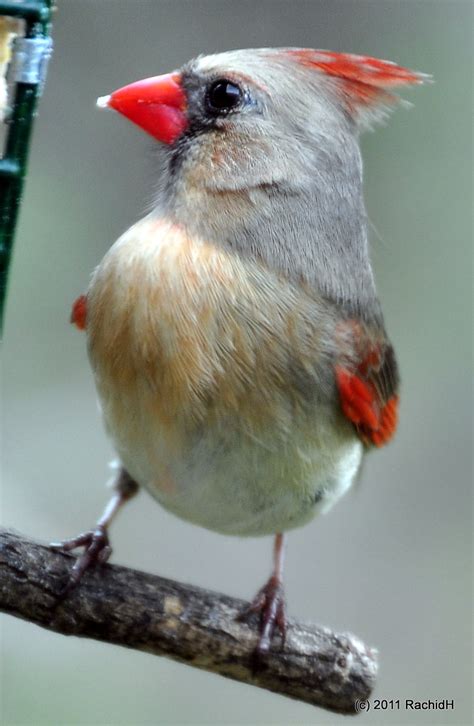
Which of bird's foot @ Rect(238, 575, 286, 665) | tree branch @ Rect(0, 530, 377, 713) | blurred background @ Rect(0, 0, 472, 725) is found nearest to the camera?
tree branch @ Rect(0, 530, 377, 713)

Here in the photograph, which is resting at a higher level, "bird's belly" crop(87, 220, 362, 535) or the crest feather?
the crest feather

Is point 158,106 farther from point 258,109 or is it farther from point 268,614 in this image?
point 268,614

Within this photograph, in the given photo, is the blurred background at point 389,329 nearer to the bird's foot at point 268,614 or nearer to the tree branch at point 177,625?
the bird's foot at point 268,614

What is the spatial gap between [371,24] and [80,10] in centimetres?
122

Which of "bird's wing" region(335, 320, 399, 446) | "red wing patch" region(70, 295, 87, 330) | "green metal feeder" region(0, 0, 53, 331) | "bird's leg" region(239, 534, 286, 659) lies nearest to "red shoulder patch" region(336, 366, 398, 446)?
"bird's wing" region(335, 320, 399, 446)

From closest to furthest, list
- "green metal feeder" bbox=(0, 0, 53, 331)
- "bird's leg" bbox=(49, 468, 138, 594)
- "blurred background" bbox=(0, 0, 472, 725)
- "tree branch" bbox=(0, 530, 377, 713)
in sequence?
"green metal feeder" bbox=(0, 0, 53, 331) → "tree branch" bbox=(0, 530, 377, 713) → "bird's leg" bbox=(49, 468, 138, 594) → "blurred background" bbox=(0, 0, 472, 725)

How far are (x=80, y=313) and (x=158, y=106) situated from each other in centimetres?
51

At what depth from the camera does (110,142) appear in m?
4.72

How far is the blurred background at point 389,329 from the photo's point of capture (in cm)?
425

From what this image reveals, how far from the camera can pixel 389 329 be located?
484 centimetres

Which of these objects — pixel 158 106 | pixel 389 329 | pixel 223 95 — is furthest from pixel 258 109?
pixel 389 329

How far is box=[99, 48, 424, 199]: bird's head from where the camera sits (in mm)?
2445

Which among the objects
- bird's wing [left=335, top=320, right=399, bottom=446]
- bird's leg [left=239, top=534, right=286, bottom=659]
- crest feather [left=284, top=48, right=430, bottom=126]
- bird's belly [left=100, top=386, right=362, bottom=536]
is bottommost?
bird's leg [left=239, top=534, right=286, bottom=659]

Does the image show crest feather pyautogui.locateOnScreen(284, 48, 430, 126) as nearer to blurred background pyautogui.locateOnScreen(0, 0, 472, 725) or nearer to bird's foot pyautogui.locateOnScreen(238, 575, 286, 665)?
bird's foot pyautogui.locateOnScreen(238, 575, 286, 665)
